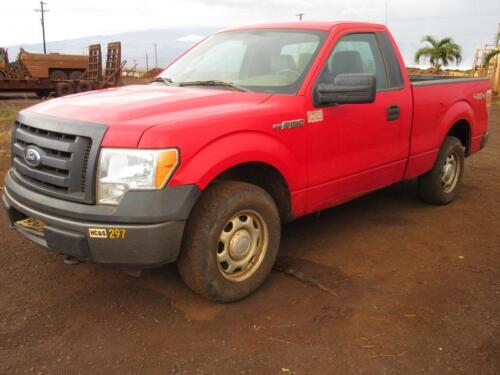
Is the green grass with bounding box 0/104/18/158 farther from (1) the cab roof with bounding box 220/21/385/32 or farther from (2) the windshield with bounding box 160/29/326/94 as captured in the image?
(1) the cab roof with bounding box 220/21/385/32

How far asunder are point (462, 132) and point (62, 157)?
4.51 metres

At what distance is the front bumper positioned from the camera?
9.05 ft

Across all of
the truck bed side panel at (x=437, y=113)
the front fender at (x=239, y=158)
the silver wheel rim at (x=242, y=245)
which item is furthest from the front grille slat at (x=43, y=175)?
the truck bed side panel at (x=437, y=113)

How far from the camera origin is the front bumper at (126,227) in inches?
109

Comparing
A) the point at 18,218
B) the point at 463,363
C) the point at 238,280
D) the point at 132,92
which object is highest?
the point at 132,92

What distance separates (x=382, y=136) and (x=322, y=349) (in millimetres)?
2113

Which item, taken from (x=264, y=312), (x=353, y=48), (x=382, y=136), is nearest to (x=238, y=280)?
(x=264, y=312)

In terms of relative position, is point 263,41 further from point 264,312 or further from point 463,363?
point 463,363

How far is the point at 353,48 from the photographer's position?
425 cm

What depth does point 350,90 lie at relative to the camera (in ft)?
11.4

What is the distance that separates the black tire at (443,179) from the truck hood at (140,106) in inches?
101

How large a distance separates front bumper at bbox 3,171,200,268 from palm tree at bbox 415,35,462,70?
29.7 m

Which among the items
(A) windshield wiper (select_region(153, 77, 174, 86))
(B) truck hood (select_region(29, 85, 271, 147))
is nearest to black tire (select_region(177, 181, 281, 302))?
(B) truck hood (select_region(29, 85, 271, 147))

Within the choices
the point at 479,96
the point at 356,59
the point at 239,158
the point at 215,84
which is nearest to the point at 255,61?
the point at 215,84
